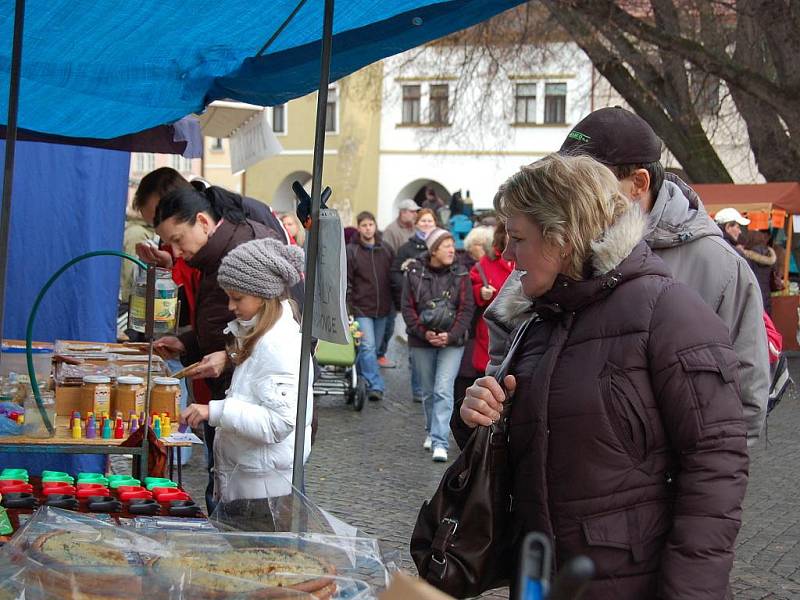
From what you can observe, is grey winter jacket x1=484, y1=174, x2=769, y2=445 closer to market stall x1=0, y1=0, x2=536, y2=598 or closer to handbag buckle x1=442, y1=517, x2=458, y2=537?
handbag buckle x1=442, y1=517, x2=458, y2=537

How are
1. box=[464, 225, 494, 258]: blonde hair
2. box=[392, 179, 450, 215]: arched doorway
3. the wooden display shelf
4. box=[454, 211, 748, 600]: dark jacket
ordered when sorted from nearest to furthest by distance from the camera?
box=[454, 211, 748, 600]: dark jacket → the wooden display shelf → box=[464, 225, 494, 258]: blonde hair → box=[392, 179, 450, 215]: arched doorway

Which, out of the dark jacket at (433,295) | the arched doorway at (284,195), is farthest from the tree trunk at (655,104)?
the arched doorway at (284,195)

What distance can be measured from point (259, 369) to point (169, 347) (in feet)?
3.37

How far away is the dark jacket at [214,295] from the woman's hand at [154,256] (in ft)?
0.31

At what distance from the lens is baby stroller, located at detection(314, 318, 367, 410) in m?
10.6

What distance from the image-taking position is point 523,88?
36625 millimetres

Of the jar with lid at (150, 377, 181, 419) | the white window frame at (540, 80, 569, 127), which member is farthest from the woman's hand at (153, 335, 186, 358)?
the white window frame at (540, 80, 569, 127)

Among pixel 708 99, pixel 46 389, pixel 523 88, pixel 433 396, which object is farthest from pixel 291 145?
pixel 46 389

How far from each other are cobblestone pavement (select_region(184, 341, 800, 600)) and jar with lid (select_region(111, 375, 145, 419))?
49.2 inches

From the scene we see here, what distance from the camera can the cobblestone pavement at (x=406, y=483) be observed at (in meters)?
5.83

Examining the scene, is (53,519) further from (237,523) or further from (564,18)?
(564,18)

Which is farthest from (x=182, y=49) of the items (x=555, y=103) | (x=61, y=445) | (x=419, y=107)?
(x=419, y=107)

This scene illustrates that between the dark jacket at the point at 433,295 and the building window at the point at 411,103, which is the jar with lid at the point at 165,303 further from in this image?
the building window at the point at 411,103

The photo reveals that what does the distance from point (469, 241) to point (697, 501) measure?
8.91 m
